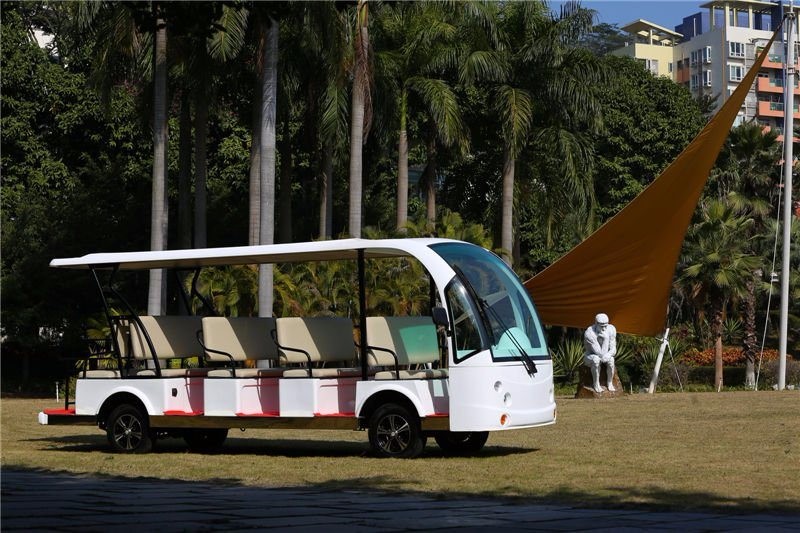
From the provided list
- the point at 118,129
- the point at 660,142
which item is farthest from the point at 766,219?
the point at 118,129

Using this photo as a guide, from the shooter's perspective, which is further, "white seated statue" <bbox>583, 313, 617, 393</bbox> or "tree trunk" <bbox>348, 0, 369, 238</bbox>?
"tree trunk" <bbox>348, 0, 369, 238</bbox>

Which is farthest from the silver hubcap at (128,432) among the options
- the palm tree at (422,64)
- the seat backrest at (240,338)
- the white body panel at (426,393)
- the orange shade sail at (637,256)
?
the palm tree at (422,64)

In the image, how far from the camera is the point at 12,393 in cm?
4347

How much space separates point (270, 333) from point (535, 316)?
3549mm

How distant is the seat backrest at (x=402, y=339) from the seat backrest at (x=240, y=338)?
67.7 inches

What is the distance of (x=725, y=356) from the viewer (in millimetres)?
56781

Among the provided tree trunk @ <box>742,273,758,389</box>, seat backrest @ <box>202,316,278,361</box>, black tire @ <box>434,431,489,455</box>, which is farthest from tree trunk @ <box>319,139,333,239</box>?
black tire @ <box>434,431,489,455</box>

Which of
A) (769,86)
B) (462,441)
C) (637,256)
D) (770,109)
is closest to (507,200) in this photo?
(637,256)

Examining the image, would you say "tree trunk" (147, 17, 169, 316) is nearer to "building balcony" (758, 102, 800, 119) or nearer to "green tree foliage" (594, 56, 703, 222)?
"green tree foliage" (594, 56, 703, 222)

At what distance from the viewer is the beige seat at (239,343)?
1636 cm

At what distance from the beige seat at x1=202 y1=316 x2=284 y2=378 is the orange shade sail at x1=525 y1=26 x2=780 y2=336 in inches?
420

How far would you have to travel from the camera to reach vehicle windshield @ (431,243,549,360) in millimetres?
14906

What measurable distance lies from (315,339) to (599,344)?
37.2 feet

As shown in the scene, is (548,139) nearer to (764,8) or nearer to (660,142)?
(660,142)
